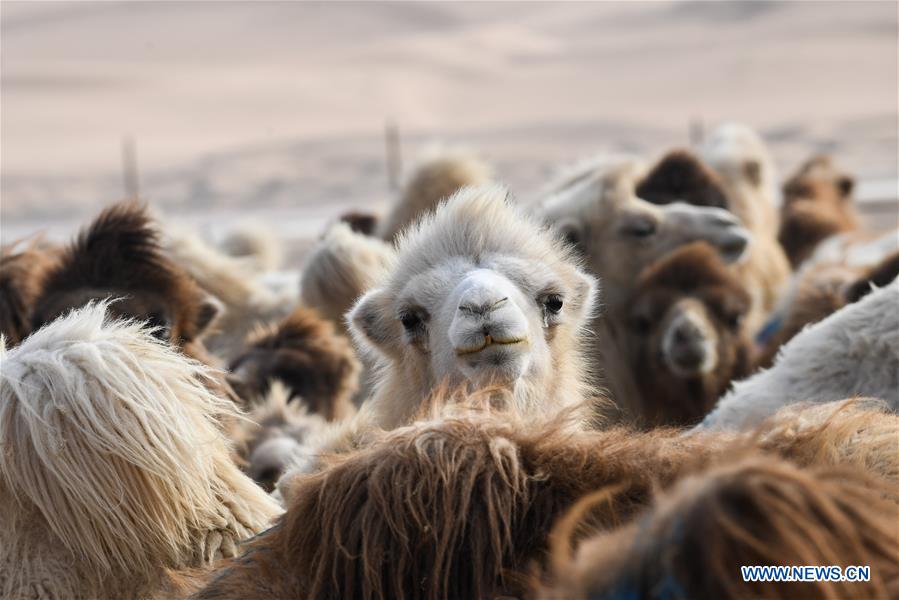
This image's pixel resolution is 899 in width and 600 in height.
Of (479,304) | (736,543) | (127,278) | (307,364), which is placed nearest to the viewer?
(736,543)

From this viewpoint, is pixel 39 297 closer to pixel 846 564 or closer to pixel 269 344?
pixel 269 344

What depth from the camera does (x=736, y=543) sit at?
5.26ft

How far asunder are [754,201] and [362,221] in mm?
3234

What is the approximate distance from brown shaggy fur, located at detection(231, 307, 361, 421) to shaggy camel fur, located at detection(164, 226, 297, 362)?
0.76 m

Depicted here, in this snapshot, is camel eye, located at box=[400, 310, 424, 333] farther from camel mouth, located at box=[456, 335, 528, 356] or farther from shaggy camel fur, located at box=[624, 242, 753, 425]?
shaggy camel fur, located at box=[624, 242, 753, 425]

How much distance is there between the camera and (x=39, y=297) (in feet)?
17.2

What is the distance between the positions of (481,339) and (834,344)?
124cm

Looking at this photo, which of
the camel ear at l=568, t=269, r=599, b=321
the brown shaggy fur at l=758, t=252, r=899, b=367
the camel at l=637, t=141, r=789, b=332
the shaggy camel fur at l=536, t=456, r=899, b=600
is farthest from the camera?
the camel at l=637, t=141, r=789, b=332

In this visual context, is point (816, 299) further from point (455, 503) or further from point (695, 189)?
point (455, 503)

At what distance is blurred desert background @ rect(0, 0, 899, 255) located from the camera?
46281 mm

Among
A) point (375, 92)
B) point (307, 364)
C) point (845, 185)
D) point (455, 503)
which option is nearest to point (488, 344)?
point (455, 503)

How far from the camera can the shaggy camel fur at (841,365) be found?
4031mm

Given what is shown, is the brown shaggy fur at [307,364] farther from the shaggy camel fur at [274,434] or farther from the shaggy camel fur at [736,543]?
the shaggy camel fur at [736,543]

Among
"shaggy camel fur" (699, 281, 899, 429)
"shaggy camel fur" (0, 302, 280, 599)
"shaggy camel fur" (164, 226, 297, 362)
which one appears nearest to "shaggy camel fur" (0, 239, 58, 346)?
"shaggy camel fur" (164, 226, 297, 362)
